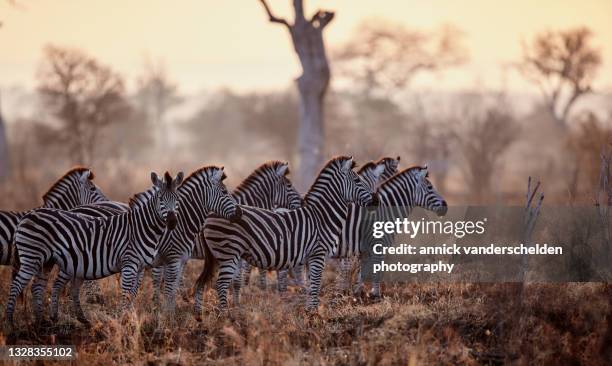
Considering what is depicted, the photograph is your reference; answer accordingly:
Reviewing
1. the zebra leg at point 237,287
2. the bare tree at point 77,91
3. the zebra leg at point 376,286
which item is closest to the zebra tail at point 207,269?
the zebra leg at point 237,287

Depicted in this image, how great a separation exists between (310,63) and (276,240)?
1068 centimetres

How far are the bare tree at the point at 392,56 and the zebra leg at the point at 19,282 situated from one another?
103 ft

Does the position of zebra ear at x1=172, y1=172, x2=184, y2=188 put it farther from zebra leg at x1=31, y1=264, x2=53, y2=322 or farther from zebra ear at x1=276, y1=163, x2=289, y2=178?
zebra ear at x1=276, y1=163, x2=289, y2=178

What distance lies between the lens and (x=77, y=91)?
88.8ft

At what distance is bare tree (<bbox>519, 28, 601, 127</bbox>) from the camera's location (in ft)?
111

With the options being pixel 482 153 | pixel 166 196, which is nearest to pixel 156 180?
pixel 166 196

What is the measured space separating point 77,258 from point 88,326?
79 cm

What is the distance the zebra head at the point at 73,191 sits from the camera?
11391 mm

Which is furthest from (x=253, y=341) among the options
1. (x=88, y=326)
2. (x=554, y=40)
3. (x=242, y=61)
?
(x=242, y=61)

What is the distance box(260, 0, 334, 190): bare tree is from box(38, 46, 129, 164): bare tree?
8.66m

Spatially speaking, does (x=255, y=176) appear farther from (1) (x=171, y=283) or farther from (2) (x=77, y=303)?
(2) (x=77, y=303)

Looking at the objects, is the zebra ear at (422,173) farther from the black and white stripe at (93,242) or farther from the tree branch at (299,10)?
the tree branch at (299,10)

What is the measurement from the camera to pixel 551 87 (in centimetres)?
3709

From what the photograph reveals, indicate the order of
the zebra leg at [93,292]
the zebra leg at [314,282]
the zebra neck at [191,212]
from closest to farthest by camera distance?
the zebra leg at [314,282] < the zebra neck at [191,212] < the zebra leg at [93,292]
